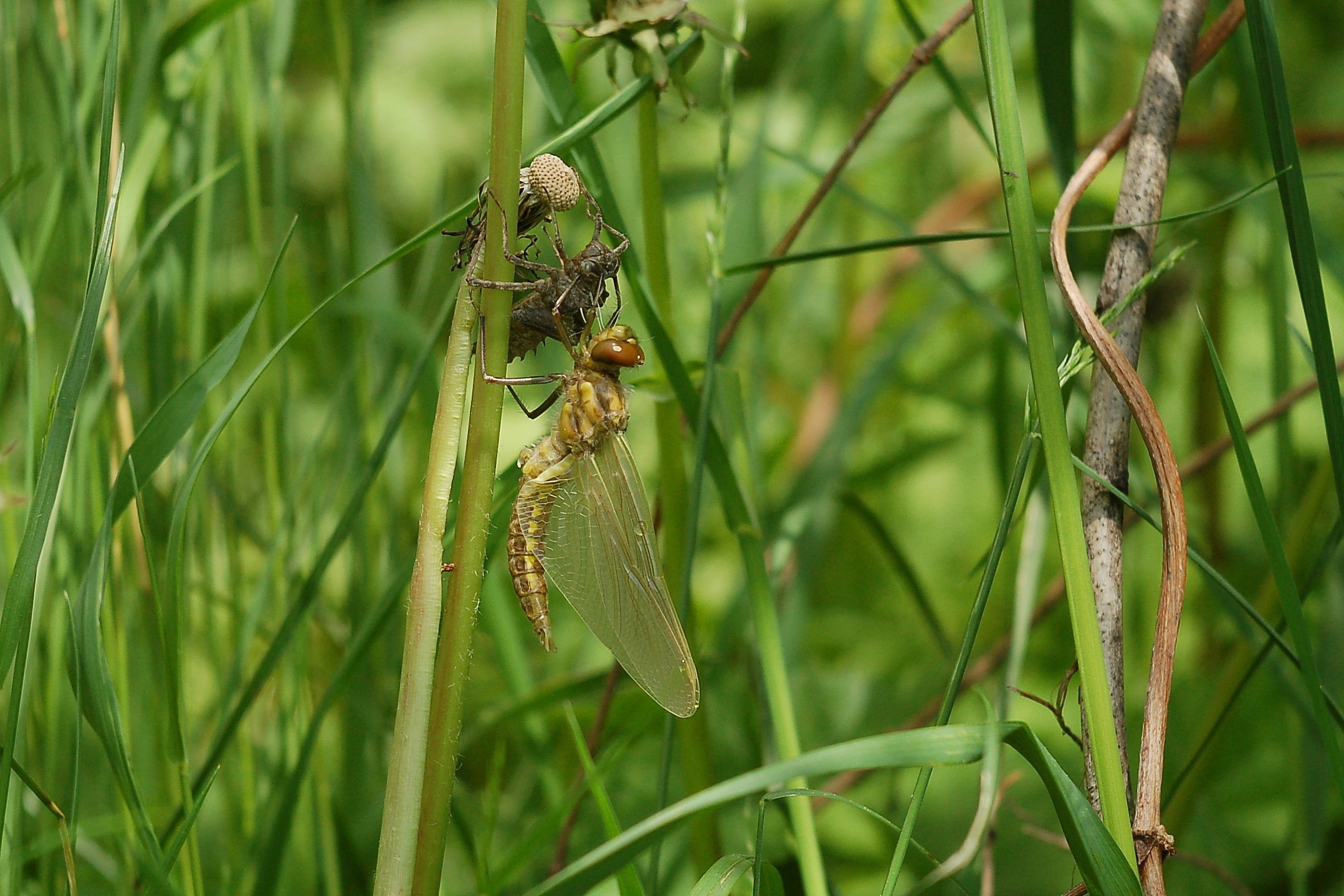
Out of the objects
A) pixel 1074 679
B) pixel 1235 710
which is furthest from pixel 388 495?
pixel 1235 710

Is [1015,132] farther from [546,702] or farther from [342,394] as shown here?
[342,394]

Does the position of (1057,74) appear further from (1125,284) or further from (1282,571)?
(1282,571)

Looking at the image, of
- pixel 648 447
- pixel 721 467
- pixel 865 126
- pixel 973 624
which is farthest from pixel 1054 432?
pixel 648 447

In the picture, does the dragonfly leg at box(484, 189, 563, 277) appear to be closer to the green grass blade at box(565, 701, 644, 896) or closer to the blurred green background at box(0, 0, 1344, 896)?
the blurred green background at box(0, 0, 1344, 896)

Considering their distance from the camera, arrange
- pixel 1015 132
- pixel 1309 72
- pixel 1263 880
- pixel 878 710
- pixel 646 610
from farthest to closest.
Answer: pixel 1309 72
pixel 878 710
pixel 1263 880
pixel 646 610
pixel 1015 132

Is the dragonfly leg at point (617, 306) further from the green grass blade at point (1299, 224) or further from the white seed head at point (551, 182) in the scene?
the green grass blade at point (1299, 224)
